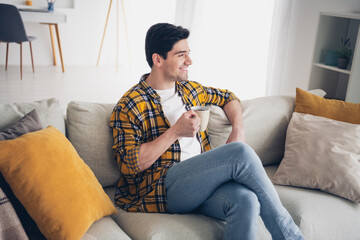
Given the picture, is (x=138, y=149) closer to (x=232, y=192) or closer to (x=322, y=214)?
(x=232, y=192)

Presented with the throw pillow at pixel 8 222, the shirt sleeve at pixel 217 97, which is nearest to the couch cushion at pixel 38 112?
the throw pillow at pixel 8 222

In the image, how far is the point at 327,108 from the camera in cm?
208

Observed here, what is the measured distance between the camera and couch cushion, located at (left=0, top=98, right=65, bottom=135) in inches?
60.5

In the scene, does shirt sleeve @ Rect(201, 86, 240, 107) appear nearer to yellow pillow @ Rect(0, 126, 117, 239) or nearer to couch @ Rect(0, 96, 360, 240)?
couch @ Rect(0, 96, 360, 240)

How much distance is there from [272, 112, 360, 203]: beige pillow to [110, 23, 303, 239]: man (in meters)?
0.28

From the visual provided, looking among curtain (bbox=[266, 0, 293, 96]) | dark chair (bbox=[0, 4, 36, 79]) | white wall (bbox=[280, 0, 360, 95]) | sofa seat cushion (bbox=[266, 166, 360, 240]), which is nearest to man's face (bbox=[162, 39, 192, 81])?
sofa seat cushion (bbox=[266, 166, 360, 240])

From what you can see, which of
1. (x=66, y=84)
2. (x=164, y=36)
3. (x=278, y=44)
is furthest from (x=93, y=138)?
(x=66, y=84)

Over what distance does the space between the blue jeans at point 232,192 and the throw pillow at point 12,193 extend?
529 mm

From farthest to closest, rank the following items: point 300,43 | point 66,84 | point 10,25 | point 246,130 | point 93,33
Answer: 1. point 93,33
2. point 66,84
3. point 10,25
4. point 300,43
5. point 246,130

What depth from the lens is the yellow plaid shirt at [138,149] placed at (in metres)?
1.61

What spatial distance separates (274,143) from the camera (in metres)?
2.13

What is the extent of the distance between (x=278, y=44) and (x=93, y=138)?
237cm

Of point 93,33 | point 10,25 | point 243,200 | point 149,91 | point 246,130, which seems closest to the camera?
point 243,200

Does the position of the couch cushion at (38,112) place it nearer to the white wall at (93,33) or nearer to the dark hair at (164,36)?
the dark hair at (164,36)
